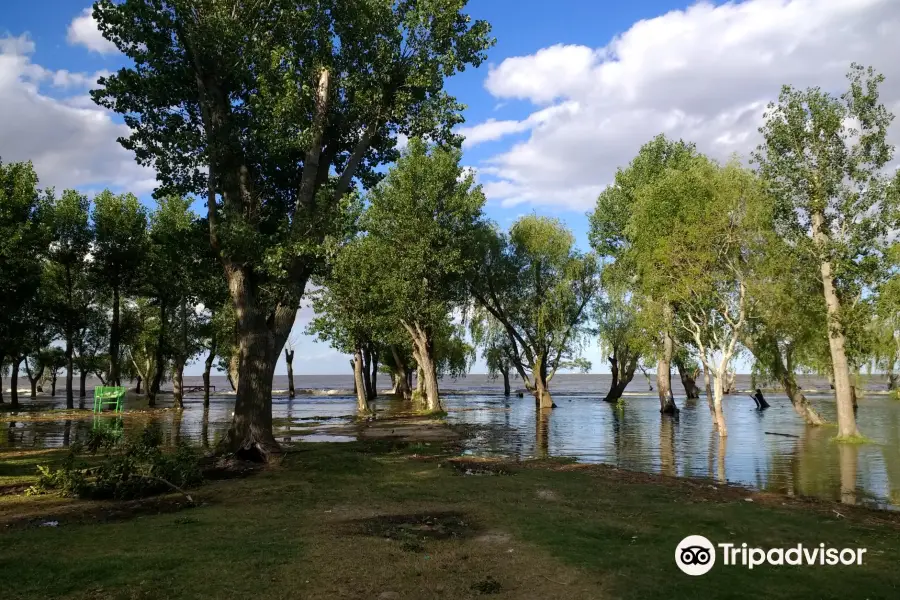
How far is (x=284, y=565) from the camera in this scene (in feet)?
23.2

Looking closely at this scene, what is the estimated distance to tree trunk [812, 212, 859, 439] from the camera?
24969 mm

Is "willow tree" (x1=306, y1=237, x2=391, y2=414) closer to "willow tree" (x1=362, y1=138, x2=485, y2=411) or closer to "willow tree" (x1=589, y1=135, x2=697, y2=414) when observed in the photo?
"willow tree" (x1=362, y1=138, x2=485, y2=411)

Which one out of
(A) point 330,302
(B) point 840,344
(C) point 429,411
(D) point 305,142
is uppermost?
(D) point 305,142

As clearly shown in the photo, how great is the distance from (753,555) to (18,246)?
4291 cm

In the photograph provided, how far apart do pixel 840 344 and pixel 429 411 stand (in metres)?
25.3

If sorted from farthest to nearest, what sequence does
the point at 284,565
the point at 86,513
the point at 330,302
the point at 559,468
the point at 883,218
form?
the point at 330,302 < the point at 883,218 < the point at 559,468 < the point at 86,513 < the point at 284,565

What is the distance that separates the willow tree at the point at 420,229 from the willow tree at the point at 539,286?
27.3 ft

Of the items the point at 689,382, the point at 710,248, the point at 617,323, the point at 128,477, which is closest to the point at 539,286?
the point at 617,323

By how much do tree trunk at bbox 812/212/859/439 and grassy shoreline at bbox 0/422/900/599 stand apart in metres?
14.8

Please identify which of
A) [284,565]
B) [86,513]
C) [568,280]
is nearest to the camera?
[284,565]

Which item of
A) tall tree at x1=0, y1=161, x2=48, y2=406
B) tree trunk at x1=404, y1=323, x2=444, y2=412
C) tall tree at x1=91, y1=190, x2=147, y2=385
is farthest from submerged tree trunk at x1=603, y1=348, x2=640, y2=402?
tall tree at x1=0, y1=161, x2=48, y2=406

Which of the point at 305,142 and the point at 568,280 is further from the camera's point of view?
the point at 568,280

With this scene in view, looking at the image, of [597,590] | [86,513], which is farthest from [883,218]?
[86,513]

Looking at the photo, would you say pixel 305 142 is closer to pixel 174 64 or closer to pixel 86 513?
pixel 174 64
